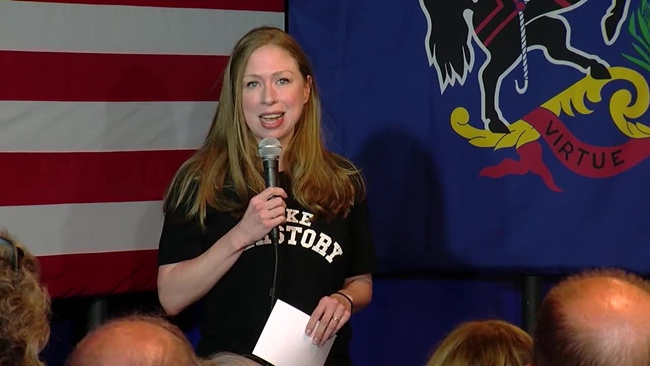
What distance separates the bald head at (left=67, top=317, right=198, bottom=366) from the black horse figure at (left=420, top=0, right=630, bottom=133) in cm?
217

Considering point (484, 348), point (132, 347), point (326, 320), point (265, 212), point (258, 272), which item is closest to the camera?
point (132, 347)

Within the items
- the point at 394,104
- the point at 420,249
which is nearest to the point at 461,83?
the point at 394,104

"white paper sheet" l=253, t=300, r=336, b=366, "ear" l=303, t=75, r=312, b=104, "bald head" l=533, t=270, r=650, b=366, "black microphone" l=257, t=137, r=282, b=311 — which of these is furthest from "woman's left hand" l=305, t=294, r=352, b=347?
"bald head" l=533, t=270, r=650, b=366

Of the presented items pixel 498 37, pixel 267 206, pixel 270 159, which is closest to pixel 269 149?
pixel 270 159

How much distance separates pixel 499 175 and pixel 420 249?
36 cm

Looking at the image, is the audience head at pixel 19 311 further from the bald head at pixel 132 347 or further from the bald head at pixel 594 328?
the bald head at pixel 594 328

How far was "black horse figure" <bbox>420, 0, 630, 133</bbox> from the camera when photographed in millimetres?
3252

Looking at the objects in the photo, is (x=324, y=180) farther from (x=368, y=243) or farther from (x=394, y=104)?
(x=394, y=104)

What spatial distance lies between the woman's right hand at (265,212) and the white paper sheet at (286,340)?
193mm

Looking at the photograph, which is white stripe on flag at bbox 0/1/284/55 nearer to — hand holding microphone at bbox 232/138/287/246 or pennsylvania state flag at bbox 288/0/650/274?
pennsylvania state flag at bbox 288/0/650/274

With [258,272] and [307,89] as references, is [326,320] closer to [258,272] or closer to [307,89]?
[258,272]

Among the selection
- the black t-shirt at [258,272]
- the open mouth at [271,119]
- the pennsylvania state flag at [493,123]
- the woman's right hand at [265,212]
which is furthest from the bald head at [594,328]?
the pennsylvania state flag at [493,123]

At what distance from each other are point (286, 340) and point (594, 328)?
1279mm

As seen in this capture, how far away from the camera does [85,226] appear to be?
3.35 metres
